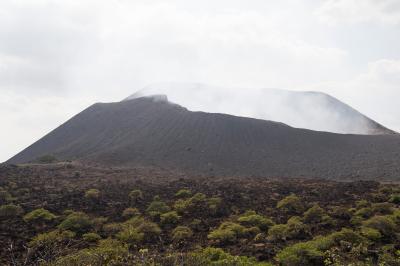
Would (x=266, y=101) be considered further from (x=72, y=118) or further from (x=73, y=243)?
(x=73, y=243)

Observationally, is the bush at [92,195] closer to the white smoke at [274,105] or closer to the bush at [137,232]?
the bush at [137,232]

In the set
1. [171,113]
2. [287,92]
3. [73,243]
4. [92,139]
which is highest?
[287,92]

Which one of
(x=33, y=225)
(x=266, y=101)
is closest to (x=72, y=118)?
(x=266, y=101)

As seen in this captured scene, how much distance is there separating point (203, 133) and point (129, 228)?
42379 mm

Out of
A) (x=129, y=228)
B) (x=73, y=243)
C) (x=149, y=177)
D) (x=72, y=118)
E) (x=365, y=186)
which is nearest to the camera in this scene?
(x=73, y=243)

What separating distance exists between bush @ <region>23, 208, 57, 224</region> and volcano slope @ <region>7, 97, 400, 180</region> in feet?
80.1

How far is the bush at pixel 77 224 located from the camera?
14.9m

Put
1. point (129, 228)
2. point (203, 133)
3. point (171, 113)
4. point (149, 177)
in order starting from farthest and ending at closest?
point (171, 113) → point (203, 133) → point (149, 177) → point (129, 228)

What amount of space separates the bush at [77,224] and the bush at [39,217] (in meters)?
1.30

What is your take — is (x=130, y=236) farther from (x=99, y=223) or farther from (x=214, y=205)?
(x=214, y=205)

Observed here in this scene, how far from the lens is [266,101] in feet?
294

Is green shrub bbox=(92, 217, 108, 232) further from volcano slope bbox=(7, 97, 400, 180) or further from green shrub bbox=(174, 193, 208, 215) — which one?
volcano slope bbox=(7, 97, 400, 180)

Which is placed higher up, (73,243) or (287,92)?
(287,92)

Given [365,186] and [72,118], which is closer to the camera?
[365,186]
